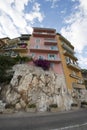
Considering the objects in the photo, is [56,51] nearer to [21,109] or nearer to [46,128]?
[21,109]

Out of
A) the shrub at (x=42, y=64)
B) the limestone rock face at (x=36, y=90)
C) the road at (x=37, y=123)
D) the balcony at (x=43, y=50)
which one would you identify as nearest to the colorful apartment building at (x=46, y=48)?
the balcony at (x=43, y=50)

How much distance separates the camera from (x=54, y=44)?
4944 cm

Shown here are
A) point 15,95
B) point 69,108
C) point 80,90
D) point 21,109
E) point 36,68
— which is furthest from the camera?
point 80,90

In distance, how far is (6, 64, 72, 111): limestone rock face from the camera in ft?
104

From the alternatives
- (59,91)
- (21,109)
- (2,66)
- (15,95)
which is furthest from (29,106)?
(2,66)

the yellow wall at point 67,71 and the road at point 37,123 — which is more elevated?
the yellow wall at point 67,71

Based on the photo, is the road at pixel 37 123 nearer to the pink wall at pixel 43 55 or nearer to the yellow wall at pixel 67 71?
the yellow wall at pixel 67 71

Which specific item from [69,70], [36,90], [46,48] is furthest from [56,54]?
[36,90]

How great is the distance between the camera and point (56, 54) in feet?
156

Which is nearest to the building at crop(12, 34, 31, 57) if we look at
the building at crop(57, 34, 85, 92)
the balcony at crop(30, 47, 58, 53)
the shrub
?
the balcony at crop(30, 47, 58, 53)

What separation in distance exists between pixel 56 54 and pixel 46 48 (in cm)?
359

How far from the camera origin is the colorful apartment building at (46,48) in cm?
4475

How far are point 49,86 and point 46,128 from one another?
19855mm

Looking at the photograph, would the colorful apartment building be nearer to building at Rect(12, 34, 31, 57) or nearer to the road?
building at Rect(12, 34, 31, 57)
